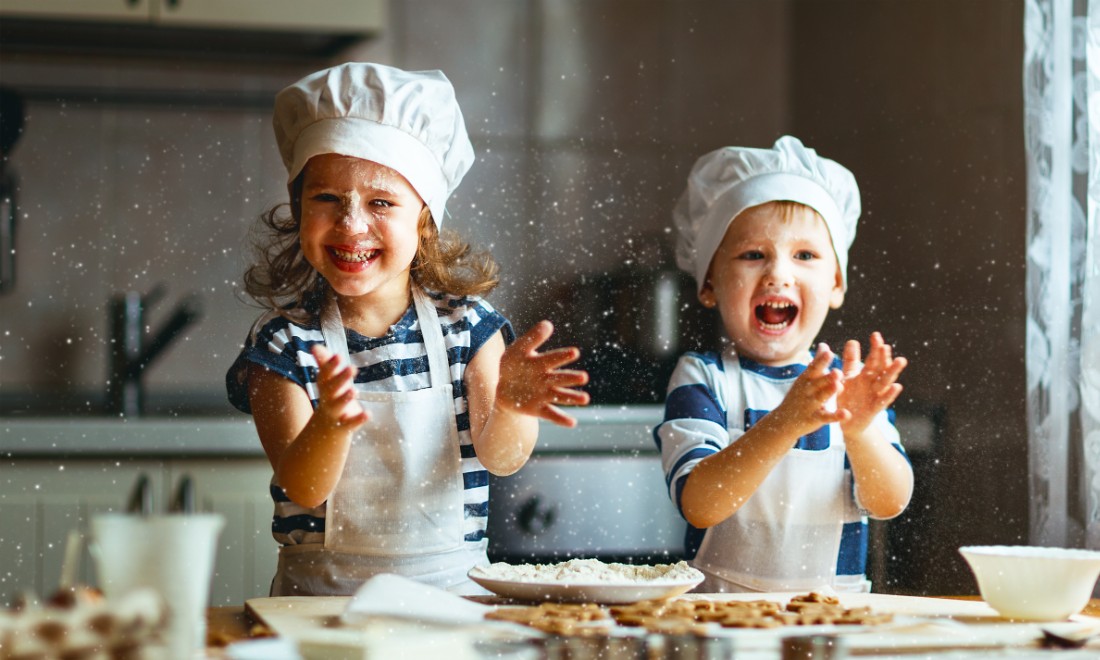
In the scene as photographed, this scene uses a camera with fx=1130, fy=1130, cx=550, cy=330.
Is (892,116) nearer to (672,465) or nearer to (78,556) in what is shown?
(672,465)

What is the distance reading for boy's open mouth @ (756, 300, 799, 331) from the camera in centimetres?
59

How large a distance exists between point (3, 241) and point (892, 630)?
53cm

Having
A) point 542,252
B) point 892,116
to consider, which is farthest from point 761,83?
point 542,252

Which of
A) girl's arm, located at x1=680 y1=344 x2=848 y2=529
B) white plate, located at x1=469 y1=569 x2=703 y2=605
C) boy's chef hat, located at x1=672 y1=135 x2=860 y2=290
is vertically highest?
boy's chef hat, located at x1=672 y1=135 x2=860 y2=290

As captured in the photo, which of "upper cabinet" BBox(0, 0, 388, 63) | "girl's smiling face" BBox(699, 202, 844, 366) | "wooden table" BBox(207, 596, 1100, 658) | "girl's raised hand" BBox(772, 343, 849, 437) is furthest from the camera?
"upper cabinet" BBox(0, 0, 388, 63)

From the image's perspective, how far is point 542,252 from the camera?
2.12 feet

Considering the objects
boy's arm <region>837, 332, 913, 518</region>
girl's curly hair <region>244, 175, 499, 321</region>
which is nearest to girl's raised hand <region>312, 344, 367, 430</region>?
girl's curly hair <region>244, 175, 499, 321</region>

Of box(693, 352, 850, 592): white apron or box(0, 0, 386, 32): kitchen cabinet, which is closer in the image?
box(693, 352, 850, 592): white apron

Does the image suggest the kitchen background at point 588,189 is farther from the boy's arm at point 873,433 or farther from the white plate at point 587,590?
the white plate at point 587,590

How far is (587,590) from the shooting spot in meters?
0.43

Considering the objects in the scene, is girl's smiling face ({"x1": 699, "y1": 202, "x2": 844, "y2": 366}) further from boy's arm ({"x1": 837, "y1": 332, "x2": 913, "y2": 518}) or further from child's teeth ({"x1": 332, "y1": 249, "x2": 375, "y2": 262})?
child's teeth ({"x1": 332, "y1": 249, "x2": 375, "y2": 262})

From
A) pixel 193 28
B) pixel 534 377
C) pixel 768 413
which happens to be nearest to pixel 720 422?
pixel 768 413

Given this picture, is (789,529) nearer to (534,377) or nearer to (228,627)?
(534,377)

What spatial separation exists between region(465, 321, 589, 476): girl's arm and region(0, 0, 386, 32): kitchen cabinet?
29 centimetres
